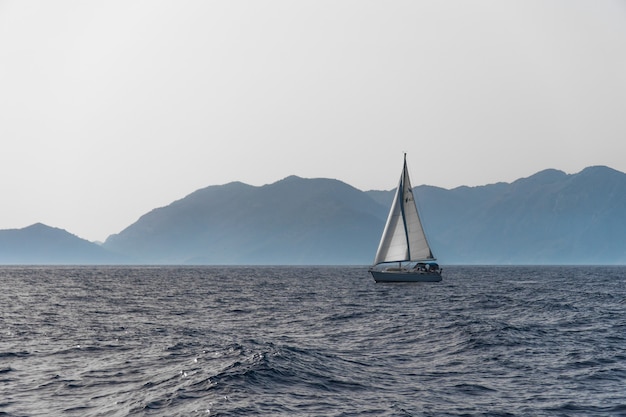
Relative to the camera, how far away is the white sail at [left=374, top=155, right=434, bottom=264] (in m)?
95.8

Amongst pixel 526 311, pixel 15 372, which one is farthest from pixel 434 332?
pixel 15 372

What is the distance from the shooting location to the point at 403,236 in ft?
314

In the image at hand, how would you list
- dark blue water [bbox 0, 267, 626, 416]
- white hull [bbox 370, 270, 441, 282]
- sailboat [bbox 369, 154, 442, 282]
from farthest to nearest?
1. white hull [bbox 370, 270, 441, 282]
2. sailboat [bbox 369, 154, 442, 282]
3. dark blue water [bbox 0, 267, 626, 416]

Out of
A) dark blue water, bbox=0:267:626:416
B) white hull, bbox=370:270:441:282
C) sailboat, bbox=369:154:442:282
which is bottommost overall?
dark blue water, bbox=0:267:626:416

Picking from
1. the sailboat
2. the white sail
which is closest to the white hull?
the sailboat

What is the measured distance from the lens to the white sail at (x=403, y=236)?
9581cm

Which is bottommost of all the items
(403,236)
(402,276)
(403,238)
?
(402,276)

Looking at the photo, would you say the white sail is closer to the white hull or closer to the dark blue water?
the white hull

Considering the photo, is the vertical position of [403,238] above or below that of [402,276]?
above

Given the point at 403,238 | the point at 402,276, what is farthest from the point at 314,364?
the point at 402,276

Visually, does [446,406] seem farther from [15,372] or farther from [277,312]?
[277,312]

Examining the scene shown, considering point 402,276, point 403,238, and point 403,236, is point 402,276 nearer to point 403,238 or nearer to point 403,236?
point 403,238

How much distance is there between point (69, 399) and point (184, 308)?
119ft

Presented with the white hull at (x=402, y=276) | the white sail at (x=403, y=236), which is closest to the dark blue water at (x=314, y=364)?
the white sail at (x=403, y=236)
